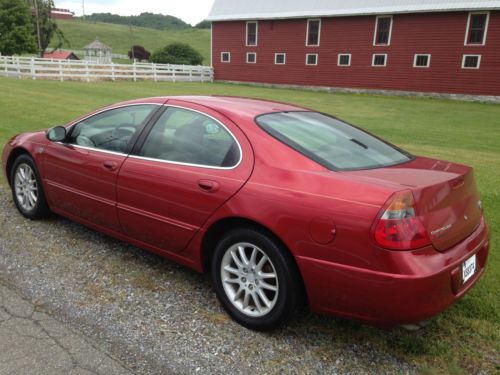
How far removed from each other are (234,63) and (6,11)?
26.7m

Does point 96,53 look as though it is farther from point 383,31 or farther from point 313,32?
point 383,31

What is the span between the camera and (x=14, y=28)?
4825 centimetres

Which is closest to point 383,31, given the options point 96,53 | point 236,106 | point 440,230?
point 236,106

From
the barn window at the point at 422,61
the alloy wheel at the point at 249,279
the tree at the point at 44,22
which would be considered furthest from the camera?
the tree at the point at 44,22

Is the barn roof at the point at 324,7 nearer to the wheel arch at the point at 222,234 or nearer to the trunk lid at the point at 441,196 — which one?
the trunk lid at the point at 441,196

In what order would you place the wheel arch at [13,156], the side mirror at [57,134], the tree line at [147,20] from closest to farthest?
the side mirror at [57,134], the wheel arch at [13,156], the tree line at [147,20]

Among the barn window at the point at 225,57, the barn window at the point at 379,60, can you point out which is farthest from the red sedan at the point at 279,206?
the barn window at the point at 225,57

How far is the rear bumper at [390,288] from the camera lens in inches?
97.4

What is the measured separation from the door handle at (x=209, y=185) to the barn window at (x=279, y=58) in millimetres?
34173

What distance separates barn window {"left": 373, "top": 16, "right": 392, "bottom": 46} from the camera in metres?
31.0

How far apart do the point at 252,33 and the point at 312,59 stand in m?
6.00

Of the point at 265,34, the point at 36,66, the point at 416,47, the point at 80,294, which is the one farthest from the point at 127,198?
the point at 265,34

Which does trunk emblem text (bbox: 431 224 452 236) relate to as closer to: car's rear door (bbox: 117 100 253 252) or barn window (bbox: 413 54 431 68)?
car's rear door (bbox: 117 100 253 252)

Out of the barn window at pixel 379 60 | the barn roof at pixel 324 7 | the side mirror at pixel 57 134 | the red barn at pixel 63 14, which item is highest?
the red barn at pixel 63 14
